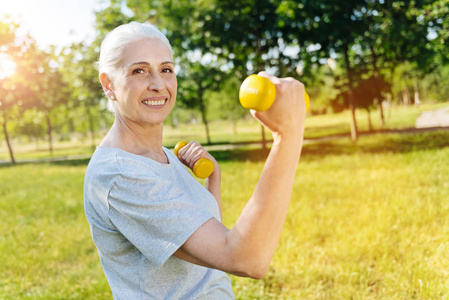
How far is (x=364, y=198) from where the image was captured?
6352 mm

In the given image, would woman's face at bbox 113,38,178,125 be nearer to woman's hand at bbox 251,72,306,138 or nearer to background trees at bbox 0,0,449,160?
woman's hand at bbox 251,72,306,138

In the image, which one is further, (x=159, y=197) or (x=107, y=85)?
(x=107, y=85)

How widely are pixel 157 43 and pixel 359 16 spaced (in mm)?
13038

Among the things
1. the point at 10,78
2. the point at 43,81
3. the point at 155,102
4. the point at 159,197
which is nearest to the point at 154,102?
the point at 155,102

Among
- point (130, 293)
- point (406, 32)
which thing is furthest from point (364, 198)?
point (406, 32)

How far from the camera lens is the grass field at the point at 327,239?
3.67 m

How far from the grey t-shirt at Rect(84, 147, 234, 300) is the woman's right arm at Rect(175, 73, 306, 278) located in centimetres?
9

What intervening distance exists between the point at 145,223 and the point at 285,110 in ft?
1.65

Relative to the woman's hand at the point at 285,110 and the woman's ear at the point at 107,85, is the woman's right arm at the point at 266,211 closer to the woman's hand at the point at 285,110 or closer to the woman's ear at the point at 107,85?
the woman's hand at the point at 285,110

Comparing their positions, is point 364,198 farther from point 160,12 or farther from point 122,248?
point 160,12

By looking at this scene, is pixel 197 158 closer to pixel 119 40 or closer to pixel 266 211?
pixel 119 40

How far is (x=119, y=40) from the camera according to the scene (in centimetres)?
132

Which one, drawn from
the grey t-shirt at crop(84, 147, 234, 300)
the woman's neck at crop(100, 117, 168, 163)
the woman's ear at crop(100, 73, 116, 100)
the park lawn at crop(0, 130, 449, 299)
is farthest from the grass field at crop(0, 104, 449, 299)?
the woman's ear at crop(100, 73, 116, 100)

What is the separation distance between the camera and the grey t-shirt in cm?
108
